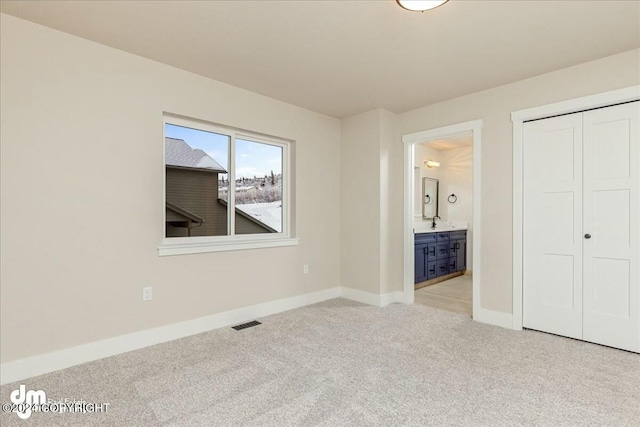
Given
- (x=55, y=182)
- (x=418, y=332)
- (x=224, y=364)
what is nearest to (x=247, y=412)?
(x=224, y=364)

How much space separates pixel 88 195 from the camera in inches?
98.7

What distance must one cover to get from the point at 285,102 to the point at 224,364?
2.79 m

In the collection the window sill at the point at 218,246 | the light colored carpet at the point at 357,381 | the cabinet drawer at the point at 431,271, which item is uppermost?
the window sill at the point at 218,246

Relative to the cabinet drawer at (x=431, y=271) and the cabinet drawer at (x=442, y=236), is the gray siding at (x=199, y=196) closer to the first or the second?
the cabinet drawer at (x=431, y=271)

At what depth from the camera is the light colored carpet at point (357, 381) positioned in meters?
1.81

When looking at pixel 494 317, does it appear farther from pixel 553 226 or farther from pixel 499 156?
pixel 499 156

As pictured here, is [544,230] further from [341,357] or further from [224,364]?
[224,364]

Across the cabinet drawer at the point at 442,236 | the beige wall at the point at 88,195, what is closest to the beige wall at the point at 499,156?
the cabinet drawer at the point at 442,236

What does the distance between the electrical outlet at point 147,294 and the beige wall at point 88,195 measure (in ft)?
0.11

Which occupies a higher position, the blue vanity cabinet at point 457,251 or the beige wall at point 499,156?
the beige wall at point 499,156

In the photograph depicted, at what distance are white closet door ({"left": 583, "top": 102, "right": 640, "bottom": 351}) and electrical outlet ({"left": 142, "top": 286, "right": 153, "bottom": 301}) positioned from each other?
3731 mm

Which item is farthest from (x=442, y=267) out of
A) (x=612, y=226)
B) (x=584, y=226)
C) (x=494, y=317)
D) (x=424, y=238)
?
(x=612, y=226)

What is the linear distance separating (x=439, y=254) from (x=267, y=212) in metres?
3.01

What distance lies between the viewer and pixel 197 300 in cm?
310
